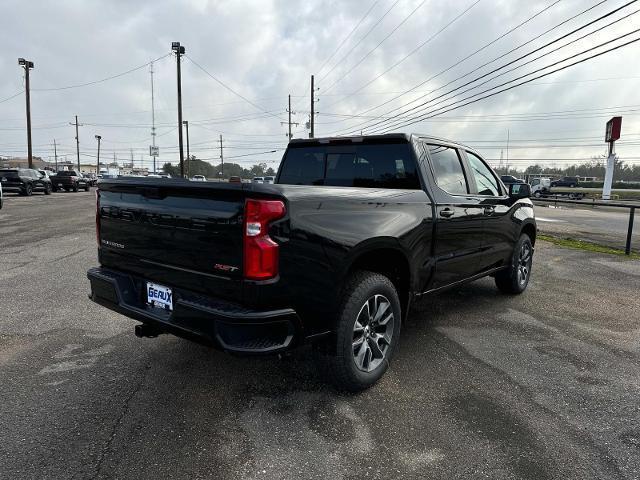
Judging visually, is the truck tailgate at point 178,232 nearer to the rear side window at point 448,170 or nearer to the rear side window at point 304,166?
the rear side window at point 304,166

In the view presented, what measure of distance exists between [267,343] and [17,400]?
1.86m

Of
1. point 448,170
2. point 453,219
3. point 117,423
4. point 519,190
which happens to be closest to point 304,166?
point 448,170

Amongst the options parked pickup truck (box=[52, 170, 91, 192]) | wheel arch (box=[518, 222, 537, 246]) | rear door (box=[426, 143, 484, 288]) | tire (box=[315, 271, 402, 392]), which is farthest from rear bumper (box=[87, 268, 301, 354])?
parked pickup truck (box=[52, 170, 91, 192])

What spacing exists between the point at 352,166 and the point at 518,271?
2946 millimetres

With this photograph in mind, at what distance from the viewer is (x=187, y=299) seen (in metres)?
2.75

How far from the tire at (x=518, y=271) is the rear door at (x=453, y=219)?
1172 millimetres

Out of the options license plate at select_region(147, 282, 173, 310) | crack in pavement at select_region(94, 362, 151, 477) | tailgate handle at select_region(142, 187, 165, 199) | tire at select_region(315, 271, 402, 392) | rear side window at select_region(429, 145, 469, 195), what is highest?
rear side window at select_region(429, 145, 469, 195)

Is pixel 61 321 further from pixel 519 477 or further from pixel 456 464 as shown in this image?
pixel 519 477

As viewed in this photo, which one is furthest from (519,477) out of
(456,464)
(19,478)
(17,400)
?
(17,400)

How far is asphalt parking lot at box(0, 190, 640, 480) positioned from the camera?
243cm

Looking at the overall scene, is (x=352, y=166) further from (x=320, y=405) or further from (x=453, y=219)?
(x=320, y=405)

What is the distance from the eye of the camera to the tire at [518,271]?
5.68 metres

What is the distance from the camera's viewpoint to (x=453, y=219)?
4141 millimetres

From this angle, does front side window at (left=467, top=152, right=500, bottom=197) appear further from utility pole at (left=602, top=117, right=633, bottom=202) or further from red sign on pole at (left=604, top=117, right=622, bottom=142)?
red sign on pole at (left=604, top=117, right=622, bottom=142)
